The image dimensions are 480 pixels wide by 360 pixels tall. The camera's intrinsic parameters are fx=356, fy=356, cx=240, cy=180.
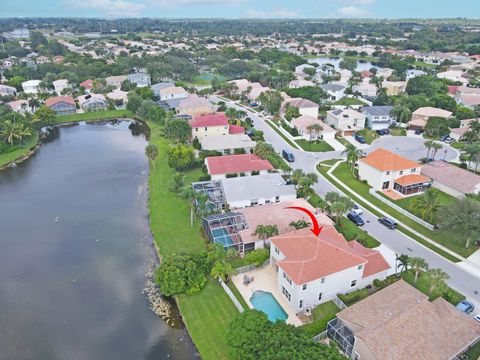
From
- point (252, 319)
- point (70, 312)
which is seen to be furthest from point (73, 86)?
point (252, 319)

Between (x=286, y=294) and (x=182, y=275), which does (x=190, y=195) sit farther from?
(x=286, y=294)

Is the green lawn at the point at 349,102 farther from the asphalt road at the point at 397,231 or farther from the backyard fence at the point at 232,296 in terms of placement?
the backyard fence at the point at 232,296

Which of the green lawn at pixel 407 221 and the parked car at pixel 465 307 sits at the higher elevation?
the parked car at pixel 465 307

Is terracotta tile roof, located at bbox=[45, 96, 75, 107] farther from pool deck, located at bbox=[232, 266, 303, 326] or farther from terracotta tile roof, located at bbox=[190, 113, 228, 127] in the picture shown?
pool deck, located at bbox=[232, 266, 303, 326]

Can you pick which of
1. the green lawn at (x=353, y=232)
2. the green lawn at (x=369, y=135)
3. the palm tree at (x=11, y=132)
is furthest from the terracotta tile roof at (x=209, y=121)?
the green lawn at (x=353, y=232)

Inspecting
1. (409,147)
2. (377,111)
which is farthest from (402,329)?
(377,111)

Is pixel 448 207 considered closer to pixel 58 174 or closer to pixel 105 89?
pixel 58 174
